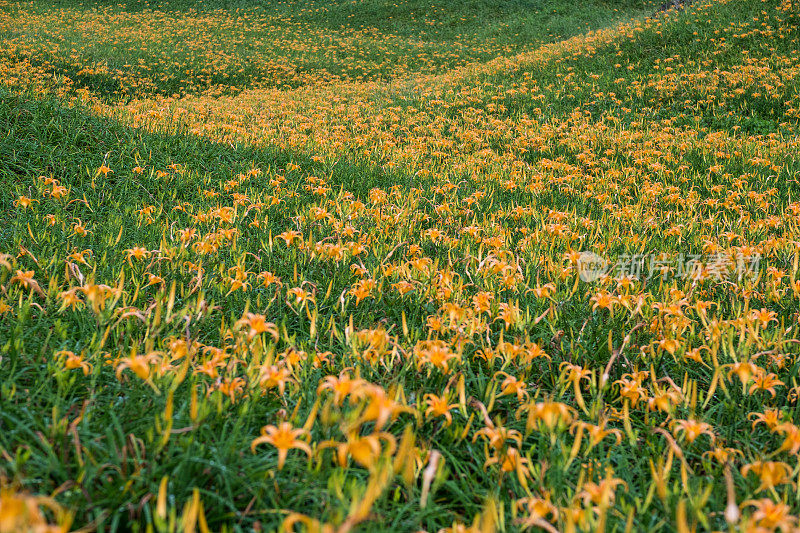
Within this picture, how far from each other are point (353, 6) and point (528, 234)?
24.1 meters

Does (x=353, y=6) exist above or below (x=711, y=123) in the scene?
above

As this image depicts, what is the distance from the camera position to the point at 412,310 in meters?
2.45

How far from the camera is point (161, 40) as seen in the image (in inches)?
620

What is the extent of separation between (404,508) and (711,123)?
7.76m

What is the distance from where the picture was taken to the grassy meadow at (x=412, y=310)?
130 cm

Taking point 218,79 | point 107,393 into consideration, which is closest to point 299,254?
point 107,393

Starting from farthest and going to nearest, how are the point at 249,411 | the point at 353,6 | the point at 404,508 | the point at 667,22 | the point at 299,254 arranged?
1. the point at 353,6
2. the point at 667,22
3. the point at 299,254
4. the point at 249,411
5. the point at 404,508

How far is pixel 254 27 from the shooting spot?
20016 mm

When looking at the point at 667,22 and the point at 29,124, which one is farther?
the point at 667,22

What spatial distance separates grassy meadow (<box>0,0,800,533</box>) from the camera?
1.30 metres

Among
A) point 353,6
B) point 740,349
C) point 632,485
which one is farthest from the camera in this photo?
point 353,6

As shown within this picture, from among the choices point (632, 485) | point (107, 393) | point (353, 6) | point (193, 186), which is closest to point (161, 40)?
point (353, 6)

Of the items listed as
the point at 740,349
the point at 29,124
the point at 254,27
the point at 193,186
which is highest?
the point at 254,27

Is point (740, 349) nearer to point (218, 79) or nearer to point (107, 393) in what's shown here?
point (107, 393)
